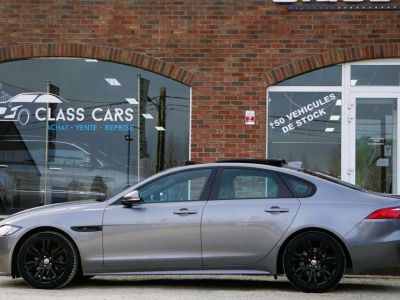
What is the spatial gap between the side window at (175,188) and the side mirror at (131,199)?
0.43ft

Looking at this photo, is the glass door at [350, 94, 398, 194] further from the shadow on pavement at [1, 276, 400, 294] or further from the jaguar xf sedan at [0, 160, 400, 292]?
the jaguar xf sedan at [0, 160, 400, 292]

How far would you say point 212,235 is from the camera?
26.6ft

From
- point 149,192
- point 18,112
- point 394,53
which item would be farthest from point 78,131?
point 394,53

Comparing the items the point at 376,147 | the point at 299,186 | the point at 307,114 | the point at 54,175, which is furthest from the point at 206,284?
the point at 376,147

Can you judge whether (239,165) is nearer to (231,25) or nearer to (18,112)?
(231,25)

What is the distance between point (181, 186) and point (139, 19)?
16.9 feet

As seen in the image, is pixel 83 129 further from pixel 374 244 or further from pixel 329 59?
pixel 374 244

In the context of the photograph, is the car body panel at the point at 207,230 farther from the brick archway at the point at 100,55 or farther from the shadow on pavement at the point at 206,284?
the brick archway at the point at 100,55

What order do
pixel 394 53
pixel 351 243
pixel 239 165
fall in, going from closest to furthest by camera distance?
pixel 351 243 → pixel 239 165 → pixel 394 53

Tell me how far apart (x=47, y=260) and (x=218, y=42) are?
581 cm

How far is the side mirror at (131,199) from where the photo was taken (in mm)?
8195

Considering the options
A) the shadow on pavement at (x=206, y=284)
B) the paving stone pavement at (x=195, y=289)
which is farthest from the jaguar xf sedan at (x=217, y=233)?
the shadow on pavement at (x=206, y=284)

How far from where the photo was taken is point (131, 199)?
322 inches

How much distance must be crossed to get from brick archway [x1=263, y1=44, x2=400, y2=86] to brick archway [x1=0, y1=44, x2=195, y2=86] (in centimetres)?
147
